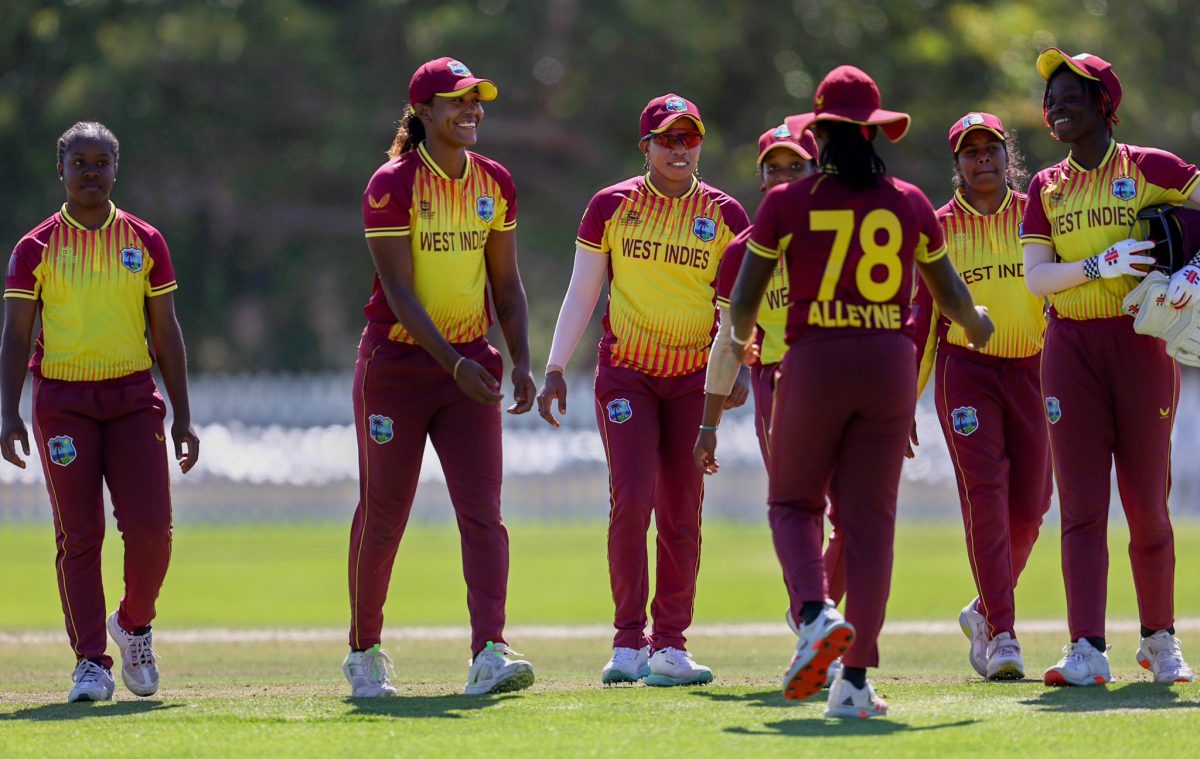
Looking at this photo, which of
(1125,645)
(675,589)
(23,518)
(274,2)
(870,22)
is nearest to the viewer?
(675,589)

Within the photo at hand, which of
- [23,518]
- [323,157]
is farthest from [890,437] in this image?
[323,157]

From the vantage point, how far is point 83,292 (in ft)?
27.8

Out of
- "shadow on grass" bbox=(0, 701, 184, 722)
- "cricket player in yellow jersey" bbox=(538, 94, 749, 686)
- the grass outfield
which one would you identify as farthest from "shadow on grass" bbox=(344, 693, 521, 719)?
"cricket player in yellow jersey" bbox=(538, 94, 749, 686)

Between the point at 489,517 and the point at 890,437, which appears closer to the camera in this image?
the point at 890,437

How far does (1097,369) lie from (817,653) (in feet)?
7.65

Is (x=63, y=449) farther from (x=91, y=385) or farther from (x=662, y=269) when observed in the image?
(x=662, y=269)

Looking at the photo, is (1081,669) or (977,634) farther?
(977,634)

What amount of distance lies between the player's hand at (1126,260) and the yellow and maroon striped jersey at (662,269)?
1725 mm

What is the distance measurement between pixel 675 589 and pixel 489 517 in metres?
1.06

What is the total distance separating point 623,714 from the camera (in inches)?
281

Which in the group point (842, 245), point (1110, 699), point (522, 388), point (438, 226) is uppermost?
point (438, 226)

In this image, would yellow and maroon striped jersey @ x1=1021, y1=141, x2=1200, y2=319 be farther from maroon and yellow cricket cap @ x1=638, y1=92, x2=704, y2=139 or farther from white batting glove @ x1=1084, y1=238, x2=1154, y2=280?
maroon and yellow cricket cap @ x1=638, y1=92, x2=704, y2=139

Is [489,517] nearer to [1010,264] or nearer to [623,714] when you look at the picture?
[623,714]

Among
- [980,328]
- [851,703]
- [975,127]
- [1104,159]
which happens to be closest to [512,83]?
[975,127]
